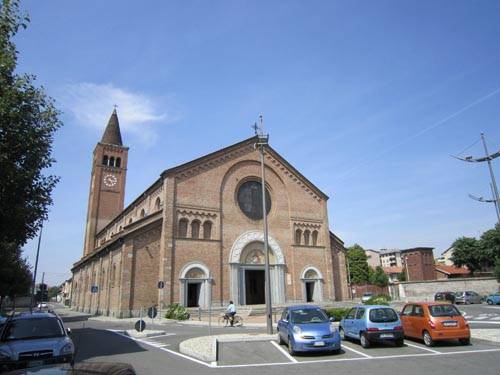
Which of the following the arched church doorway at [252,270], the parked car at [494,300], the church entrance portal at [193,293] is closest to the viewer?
the church entrance portal at [193,293]

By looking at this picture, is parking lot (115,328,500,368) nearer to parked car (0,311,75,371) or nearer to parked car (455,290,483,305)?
parked car (0,311,75,371)

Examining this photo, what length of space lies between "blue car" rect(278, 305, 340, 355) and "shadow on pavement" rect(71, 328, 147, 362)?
5.47 m

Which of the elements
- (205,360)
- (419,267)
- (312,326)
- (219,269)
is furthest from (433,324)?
(419,267)

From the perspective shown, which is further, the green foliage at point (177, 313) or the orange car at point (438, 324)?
the green foliage at point (177, 313)

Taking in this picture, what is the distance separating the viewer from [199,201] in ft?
108

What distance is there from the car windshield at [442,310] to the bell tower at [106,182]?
158 feet

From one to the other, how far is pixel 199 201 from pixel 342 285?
1804 cm

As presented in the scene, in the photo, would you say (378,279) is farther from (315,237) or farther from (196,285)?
(196,285)

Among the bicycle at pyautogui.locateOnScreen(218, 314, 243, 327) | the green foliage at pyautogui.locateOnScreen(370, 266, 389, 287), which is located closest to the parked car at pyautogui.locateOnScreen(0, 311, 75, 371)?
the bicycle at pyautogui.locateOnScreen(218, 314, 243, 327)

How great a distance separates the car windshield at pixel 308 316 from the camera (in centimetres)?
1273

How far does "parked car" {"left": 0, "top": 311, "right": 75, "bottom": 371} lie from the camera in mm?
9164

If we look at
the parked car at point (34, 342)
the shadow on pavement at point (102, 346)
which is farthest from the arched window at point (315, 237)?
the parked car at point (34, 342)

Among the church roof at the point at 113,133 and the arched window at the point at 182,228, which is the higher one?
the church roof at the point at 113,133

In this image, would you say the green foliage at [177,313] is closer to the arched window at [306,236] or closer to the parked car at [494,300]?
the arched window at [306,236]
